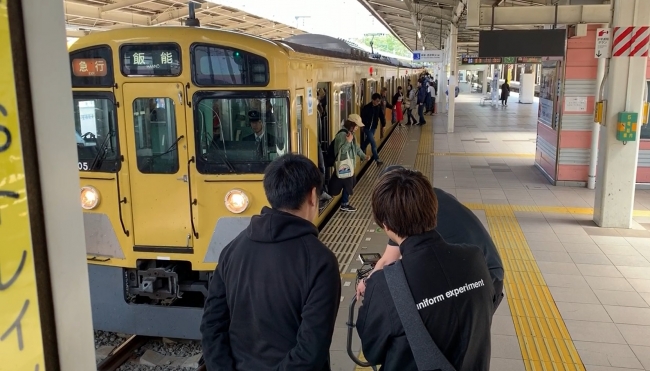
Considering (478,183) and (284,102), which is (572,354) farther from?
(478,183)

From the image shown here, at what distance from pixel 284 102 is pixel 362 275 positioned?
2204 millimetres

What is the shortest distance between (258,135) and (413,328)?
295 cm

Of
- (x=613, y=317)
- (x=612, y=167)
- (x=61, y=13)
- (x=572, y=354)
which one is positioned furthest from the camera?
(x=612, y=167)

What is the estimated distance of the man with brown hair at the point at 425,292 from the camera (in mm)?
2014

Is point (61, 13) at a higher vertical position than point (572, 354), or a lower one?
higher

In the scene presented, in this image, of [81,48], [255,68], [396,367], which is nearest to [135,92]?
[81,48]

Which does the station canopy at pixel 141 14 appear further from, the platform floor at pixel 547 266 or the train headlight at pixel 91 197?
the train headlight at pixel 91 197

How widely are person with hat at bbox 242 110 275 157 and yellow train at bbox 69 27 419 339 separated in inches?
0.5

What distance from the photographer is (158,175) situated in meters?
4.68

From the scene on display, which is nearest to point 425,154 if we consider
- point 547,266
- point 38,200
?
point 547,266

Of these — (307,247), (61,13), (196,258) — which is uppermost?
(61,13)

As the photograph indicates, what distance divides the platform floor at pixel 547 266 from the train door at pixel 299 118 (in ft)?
4.93

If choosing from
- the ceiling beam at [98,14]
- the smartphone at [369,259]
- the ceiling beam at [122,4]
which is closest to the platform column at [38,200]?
the smartphone at [369,259]

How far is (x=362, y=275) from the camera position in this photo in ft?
9.39
